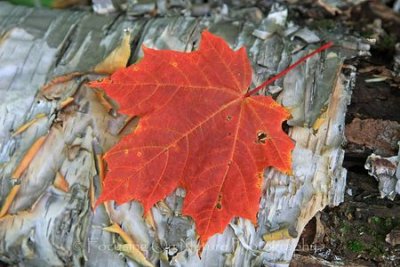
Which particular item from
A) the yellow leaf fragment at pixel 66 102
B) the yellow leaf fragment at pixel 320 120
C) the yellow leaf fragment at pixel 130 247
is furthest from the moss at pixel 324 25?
the yellow leaf fragment at pixel 130 247

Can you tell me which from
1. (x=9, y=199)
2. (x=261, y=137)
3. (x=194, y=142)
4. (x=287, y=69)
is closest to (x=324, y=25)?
(x=287, y=69)

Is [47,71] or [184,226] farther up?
[47,71]

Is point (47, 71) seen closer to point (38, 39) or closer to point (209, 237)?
point (38, 39)

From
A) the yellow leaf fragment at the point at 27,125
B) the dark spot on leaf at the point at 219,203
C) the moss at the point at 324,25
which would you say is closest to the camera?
the dark spot on leaf at the point at 219,203

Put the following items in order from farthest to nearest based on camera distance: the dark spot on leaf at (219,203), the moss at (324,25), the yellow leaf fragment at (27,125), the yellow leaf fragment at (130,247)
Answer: the moss at (324,25) < the yellow leaf fragment at (27,125) < the yellow leaf fragment at (130,247) < the dark spot on leaf at (219,203)

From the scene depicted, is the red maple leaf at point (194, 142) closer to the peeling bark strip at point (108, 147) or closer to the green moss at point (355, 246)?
the peeling bark strip at point (108, 147)

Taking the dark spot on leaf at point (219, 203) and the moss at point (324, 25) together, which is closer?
the dark spot on leaf at point (219, 203)

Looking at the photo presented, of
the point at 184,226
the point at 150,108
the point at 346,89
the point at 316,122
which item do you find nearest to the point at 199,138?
the point at 150,108
